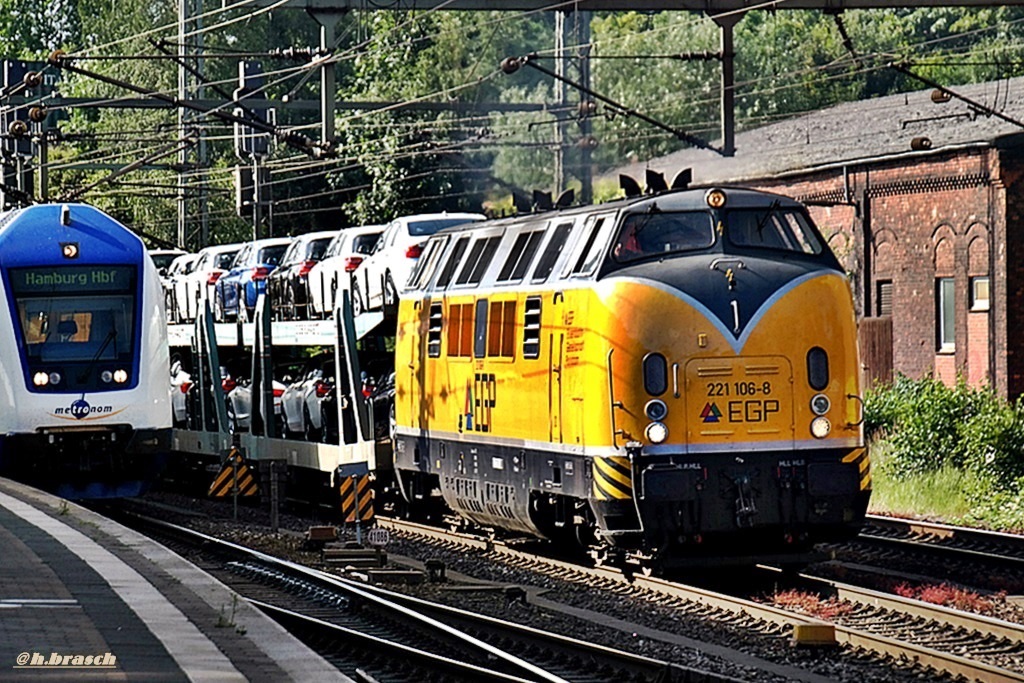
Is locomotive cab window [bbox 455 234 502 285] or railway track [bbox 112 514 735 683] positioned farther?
locomotive cab window [bbox 455 234 502 285]

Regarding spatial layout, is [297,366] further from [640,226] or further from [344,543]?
[640,226]

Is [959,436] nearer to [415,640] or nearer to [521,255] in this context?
[521,255]

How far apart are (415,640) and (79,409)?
10376 millimetres

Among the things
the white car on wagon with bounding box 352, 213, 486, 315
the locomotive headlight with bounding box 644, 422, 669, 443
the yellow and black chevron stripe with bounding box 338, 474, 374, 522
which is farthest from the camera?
the white car on wagon with bounding box 352, 213, 486, 315

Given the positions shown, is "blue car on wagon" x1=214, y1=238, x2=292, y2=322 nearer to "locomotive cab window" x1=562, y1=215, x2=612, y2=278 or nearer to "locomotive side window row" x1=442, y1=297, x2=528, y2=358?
"locomotive side window row" x1=442, y1=297, x2=528, y2=358

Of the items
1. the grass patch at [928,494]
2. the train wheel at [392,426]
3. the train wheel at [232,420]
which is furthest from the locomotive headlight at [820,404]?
the train wheel at [232,420]

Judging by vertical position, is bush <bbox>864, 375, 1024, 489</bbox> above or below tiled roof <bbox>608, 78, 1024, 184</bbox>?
below

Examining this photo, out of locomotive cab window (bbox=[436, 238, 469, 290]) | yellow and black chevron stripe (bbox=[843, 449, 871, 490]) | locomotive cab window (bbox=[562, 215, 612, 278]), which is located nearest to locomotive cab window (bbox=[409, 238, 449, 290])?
locomotive cab window (bbox=[436, 238, 469, 290])

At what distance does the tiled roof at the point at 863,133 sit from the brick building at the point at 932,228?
7 centimetres

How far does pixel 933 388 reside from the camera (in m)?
32.2

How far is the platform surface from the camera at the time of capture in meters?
9.81

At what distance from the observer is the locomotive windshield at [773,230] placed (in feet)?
55.8

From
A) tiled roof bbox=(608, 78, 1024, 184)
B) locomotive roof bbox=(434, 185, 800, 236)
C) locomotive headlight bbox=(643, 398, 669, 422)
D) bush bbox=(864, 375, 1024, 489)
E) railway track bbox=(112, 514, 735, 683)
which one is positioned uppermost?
tiled roof bbox=(608, 78, 1024, 184)

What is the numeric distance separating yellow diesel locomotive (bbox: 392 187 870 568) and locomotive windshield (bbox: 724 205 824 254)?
0.04 ft
